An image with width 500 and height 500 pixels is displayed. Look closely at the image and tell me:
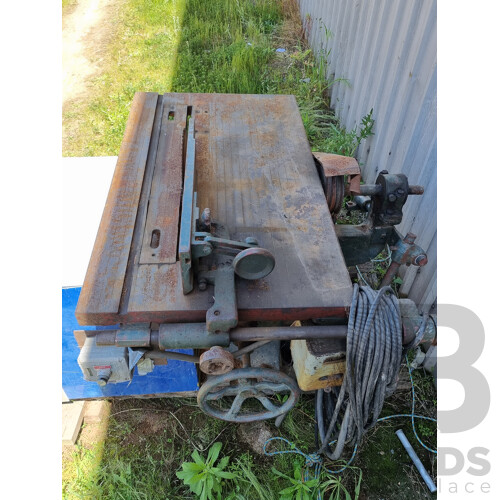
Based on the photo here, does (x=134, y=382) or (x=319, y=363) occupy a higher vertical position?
(x=319, y=363)

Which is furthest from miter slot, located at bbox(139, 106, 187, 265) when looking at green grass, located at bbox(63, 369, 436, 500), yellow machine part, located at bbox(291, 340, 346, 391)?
green grass, located at bbox(63, 369, 436, 500)

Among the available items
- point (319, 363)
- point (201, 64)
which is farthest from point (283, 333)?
point (201, 64)

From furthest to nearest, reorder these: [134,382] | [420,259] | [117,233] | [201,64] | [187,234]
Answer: [201,64] → [134,382] → [420,259] → [117,233] → [187,234]

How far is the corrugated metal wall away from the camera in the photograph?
232 centimetres

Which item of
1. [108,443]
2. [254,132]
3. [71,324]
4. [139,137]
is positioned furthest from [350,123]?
[108,443]

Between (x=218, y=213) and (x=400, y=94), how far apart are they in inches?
67.4

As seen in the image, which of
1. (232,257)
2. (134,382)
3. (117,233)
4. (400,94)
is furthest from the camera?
(400,94)

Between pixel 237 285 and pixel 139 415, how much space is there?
1425mm

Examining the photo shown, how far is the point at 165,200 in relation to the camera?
1.79m

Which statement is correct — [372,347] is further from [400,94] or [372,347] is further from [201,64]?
[201,64]

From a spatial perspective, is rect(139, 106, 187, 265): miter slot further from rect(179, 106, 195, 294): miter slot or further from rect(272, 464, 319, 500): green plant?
rect(272, 464, 319, 500): green plant

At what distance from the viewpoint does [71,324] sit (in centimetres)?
204

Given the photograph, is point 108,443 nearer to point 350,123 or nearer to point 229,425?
point 229,425

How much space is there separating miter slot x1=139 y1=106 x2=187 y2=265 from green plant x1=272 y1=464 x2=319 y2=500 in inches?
51.8
